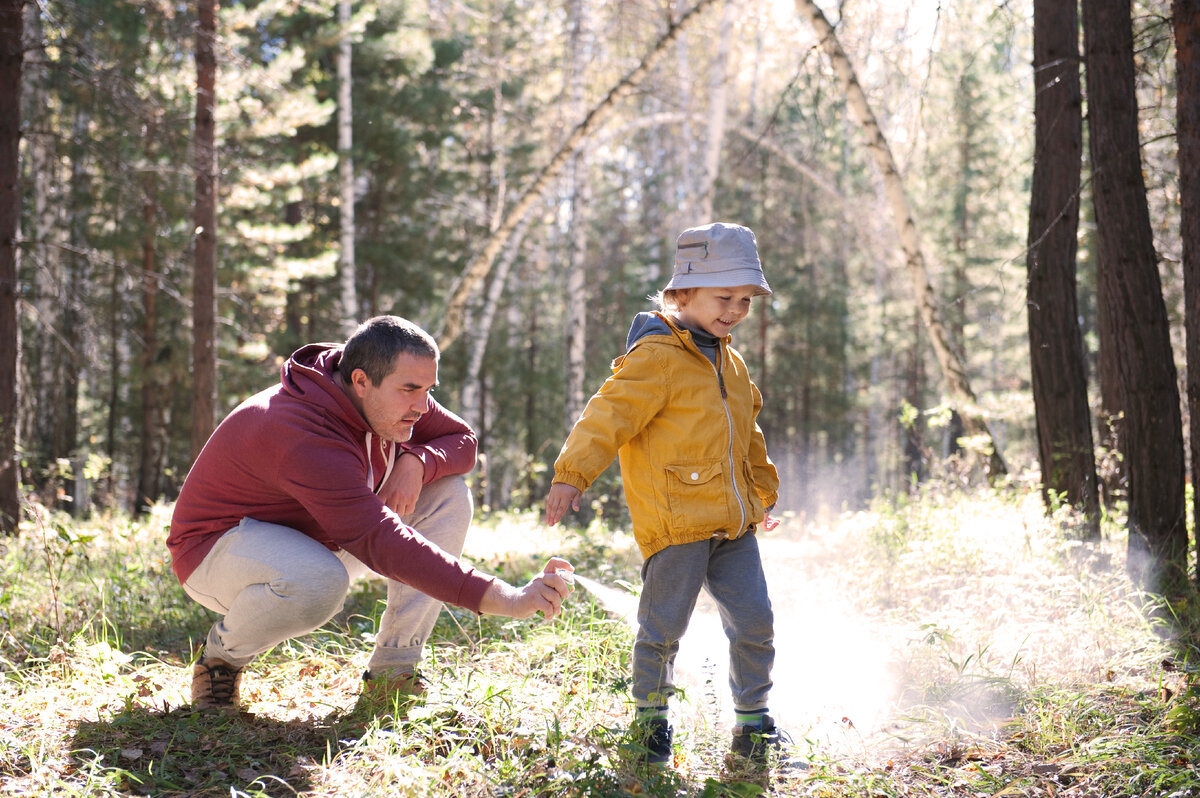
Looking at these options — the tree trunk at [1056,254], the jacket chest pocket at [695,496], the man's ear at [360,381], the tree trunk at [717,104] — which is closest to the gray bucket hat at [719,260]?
the jacket chest pocket at [695,496]

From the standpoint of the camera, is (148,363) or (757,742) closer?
(757,742)

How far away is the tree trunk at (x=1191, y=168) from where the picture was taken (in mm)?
4379

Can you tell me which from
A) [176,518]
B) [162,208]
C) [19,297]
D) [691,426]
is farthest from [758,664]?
[162,208]

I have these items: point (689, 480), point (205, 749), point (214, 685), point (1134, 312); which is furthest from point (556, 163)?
point (205, 749)

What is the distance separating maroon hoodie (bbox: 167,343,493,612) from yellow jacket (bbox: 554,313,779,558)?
1.80ft

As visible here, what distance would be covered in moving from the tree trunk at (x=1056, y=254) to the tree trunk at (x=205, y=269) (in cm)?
825

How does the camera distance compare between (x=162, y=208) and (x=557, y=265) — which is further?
(x=557, y=265)

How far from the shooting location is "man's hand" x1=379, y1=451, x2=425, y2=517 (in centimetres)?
343

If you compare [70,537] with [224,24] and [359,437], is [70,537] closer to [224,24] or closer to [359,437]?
[359,437]

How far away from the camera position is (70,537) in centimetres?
397

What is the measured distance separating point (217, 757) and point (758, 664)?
6.18 feet

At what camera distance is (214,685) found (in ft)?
10.6

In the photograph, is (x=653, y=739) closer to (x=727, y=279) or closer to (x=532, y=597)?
(x=532, y=597)

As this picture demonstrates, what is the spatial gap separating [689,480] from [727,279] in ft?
2.50
